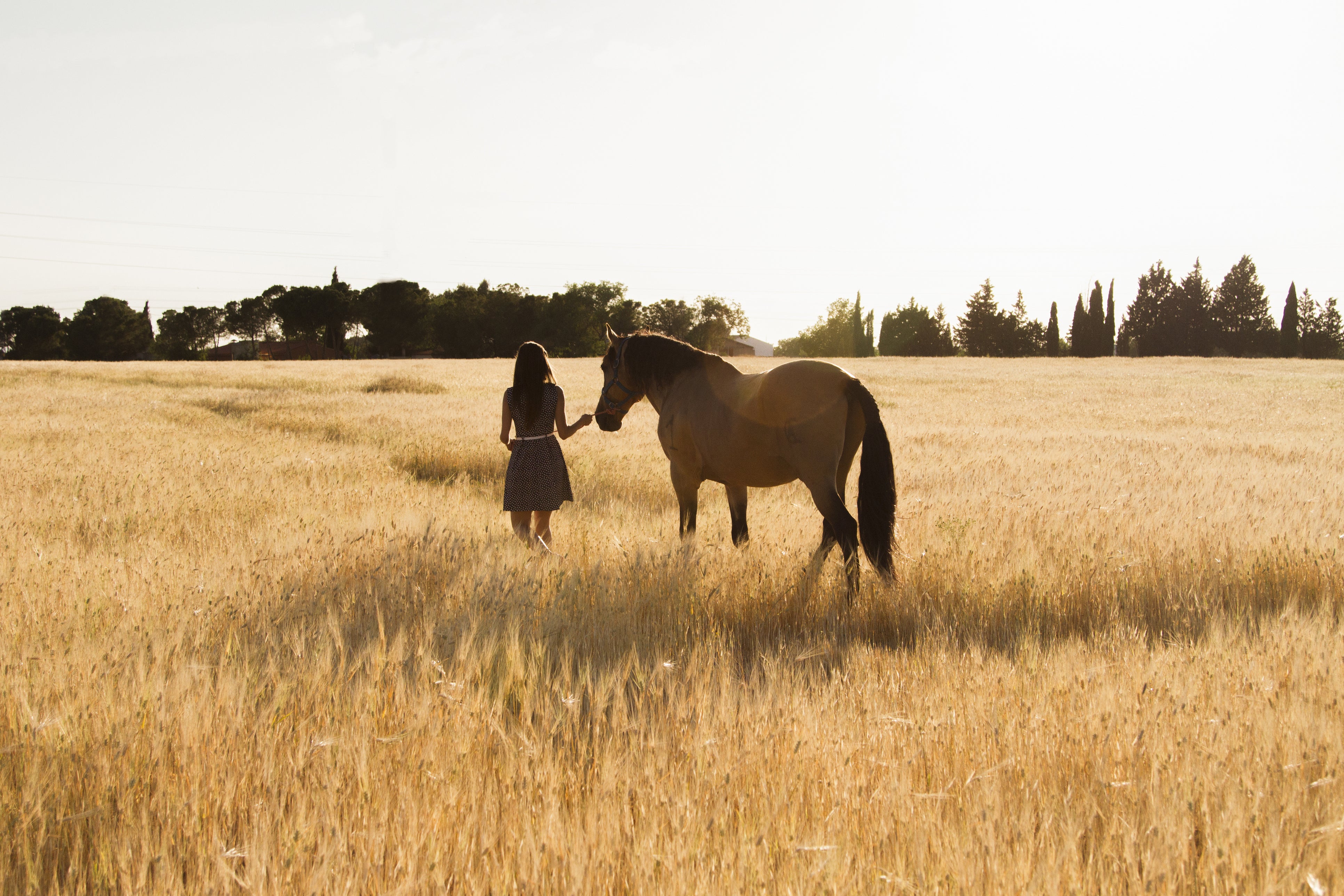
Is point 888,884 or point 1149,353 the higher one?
point 1149,353

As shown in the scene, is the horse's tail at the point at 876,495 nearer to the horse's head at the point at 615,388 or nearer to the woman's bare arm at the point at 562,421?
the horse's head at the point at 615,388

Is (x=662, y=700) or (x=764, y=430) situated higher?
(x=764, y=430)

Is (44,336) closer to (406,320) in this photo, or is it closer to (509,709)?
(406,320)

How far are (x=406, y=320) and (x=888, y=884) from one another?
9144 centimetres

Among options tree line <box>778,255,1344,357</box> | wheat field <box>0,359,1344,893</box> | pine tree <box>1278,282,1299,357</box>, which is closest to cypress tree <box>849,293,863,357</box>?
tree line <box>778,255,1344,357</box>

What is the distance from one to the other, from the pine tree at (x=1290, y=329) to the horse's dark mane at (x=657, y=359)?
9071cm

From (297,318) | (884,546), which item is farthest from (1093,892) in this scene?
(297,318)

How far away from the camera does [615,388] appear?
6691 millimetres

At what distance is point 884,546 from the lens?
5.18 m

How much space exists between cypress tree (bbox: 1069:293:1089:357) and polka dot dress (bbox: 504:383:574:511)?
8957 cm

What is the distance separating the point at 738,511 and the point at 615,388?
164 cm

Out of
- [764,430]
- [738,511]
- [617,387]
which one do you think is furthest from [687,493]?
[617,387]

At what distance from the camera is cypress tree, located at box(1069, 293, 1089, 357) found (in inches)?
3219

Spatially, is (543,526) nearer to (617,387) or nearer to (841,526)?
(617,387)
